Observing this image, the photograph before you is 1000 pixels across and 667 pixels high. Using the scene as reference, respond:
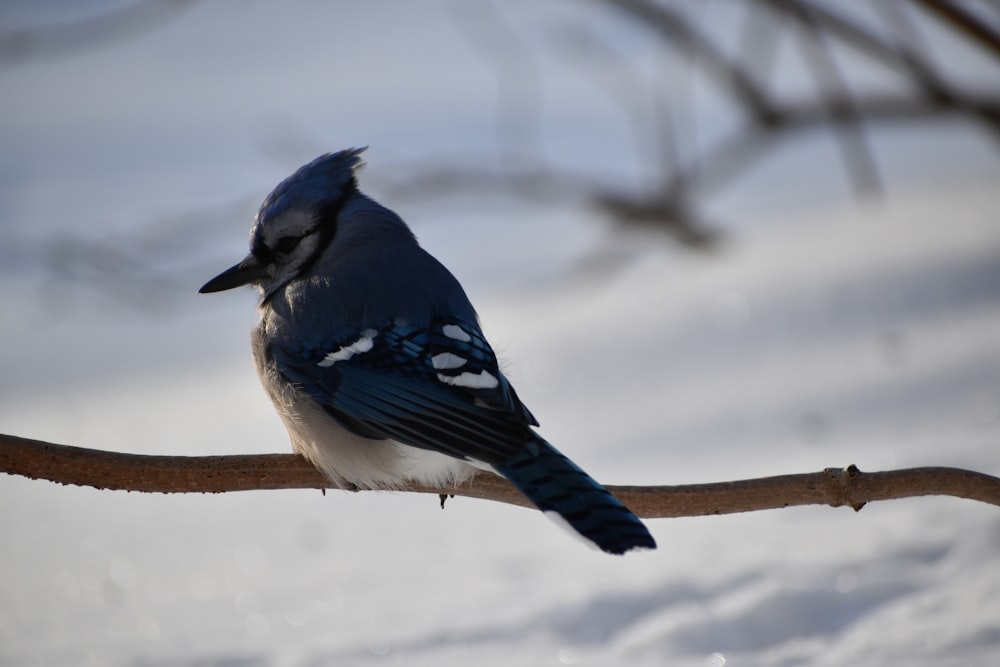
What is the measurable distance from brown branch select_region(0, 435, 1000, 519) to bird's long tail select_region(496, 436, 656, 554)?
0.43ft

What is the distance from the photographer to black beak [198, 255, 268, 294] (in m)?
2.05

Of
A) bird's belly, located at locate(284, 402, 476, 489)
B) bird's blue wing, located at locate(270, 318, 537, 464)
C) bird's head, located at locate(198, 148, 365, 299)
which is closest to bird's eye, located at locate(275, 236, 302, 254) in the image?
bird's head, located at locate(198, 148, 365, 299)

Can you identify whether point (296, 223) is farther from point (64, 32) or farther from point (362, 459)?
point (64, 32)

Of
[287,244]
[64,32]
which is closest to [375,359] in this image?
[287,244]

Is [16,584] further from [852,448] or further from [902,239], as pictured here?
[902,239]

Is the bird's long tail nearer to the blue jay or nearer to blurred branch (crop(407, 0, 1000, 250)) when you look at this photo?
the blue jay

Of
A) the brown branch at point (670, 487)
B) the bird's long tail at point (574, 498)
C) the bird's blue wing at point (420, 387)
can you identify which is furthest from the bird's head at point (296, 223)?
the bird's long tail at point (574, 498)

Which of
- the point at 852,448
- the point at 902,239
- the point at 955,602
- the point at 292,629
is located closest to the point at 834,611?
the point at 955,602

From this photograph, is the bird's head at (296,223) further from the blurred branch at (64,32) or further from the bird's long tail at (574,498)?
the blurred branch at (64,32)

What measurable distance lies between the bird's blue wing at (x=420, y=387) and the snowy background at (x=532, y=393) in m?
0.45

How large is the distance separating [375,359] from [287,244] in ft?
1.12

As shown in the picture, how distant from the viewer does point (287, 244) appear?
2059 millimetres

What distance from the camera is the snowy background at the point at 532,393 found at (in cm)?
198

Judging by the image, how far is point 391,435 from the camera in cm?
175
